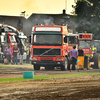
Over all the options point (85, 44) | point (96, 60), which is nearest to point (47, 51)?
point (96, 60)

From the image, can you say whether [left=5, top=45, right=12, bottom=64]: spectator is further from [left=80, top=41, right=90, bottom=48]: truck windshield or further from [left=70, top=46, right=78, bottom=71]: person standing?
[left=70, top=46, right=78, bottom=71]: person standing

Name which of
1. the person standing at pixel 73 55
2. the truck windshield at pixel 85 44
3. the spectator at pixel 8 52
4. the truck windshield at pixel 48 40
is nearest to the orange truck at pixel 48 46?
the truck windshield at pixel 48 40

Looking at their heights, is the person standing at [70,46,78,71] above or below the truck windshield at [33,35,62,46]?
below

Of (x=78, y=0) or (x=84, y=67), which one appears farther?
(x=78, y=0)

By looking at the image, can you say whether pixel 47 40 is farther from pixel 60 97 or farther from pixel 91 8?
pixel 91 8

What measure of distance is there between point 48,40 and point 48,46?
0.42 meters

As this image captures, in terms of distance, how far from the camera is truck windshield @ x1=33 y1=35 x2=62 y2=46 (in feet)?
84.0

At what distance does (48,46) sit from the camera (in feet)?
84.1

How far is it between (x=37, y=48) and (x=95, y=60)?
16.6 ft

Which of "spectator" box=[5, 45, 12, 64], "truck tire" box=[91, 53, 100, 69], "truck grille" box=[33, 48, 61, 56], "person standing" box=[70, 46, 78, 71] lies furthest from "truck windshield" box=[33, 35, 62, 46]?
"spectator" box=[5, 45, 12, 64]

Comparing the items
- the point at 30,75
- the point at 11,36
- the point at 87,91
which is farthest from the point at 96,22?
the point at 87,91

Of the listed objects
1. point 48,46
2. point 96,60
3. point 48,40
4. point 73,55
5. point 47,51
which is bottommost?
point 96,60

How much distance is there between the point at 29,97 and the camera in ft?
38.2

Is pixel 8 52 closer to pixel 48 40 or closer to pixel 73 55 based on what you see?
pixel 48 40
